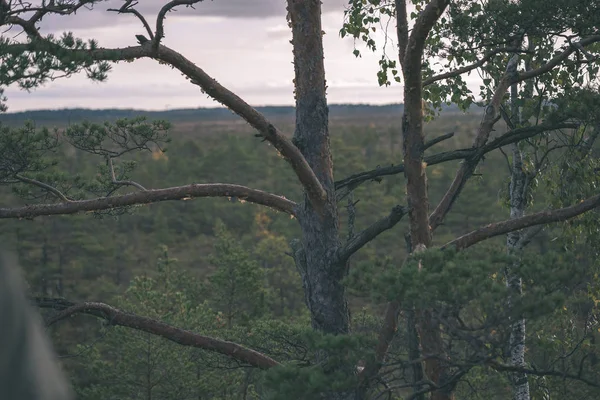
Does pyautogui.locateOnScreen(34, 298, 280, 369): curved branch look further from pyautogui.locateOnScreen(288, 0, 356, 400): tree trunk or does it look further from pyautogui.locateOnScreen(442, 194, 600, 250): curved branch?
pyautogui.locateOnScreen(442, 194, 600, 250): curved branch

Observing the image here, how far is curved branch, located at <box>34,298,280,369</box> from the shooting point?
8.03 m

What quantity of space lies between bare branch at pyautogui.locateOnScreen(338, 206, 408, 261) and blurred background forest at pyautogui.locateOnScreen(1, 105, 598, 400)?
0.66m

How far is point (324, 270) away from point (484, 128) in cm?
269

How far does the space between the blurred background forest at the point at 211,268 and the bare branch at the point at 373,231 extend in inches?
26.0

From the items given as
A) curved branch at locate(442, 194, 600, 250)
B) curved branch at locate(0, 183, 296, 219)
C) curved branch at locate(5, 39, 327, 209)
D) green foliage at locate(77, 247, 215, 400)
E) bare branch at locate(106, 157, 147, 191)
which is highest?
curved branch at locate(5, 39, 327, 209)

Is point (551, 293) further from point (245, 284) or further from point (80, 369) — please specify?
point (80, 369)

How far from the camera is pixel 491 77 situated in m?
12.0

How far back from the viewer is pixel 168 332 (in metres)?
8.14

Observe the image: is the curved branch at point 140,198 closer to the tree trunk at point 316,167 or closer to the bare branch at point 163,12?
the tree trunk at point 316,167

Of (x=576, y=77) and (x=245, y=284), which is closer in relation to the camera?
(x=576, y=77)

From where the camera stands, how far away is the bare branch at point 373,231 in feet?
22.4

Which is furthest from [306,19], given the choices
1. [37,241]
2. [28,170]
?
[37,241]

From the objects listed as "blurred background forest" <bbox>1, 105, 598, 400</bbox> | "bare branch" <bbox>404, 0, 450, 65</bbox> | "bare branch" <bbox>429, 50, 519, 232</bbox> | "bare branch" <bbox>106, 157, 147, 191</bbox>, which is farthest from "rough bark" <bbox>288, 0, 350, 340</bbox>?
"bare branch" <bbox>106, 157, 147, 191</bbox>

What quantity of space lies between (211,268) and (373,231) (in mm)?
51011
